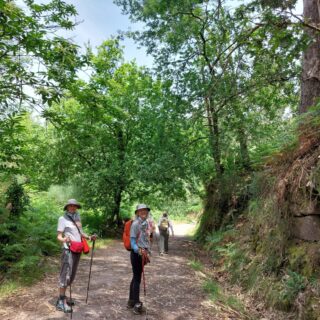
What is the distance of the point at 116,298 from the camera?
22.5ft

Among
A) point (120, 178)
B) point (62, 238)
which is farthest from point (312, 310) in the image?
point (120, 178)

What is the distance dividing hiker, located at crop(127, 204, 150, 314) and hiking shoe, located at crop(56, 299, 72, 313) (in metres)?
1.03

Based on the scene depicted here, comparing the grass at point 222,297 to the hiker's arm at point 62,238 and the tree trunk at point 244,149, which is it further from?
the tree trunk at point 244,149

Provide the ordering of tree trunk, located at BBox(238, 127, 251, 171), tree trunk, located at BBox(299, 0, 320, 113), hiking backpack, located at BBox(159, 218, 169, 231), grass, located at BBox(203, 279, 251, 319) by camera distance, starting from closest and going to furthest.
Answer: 1. grass, located at BBox(203, 279, 251, 319)
2. tree trunk, located at BBox(299, 0, 320, 113)
3. tree trunk, located at BBox(238, 127, 251, 171)
4. hiking backpack, located at BBox(159, 218, 169, 231)

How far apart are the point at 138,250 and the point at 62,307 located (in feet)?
5.19

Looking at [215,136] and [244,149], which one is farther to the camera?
[215,136]

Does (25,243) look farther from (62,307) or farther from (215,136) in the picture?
(215,136)

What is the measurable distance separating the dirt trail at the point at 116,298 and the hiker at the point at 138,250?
0.64 feet

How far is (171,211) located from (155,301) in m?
31.8

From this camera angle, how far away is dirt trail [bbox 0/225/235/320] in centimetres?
592

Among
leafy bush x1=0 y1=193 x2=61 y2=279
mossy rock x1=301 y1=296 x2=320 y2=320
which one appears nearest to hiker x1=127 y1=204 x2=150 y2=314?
mossy rock x1=301 y1=296 x2=320 y2=320

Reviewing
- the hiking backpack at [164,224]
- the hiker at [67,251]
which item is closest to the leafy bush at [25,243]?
the hiker at [67,251]

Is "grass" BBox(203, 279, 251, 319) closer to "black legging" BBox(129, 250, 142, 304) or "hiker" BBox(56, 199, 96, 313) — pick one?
"black legging" BBox(129, 250, 142, 304)

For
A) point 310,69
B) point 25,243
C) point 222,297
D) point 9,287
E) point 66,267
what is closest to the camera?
point 66,267
